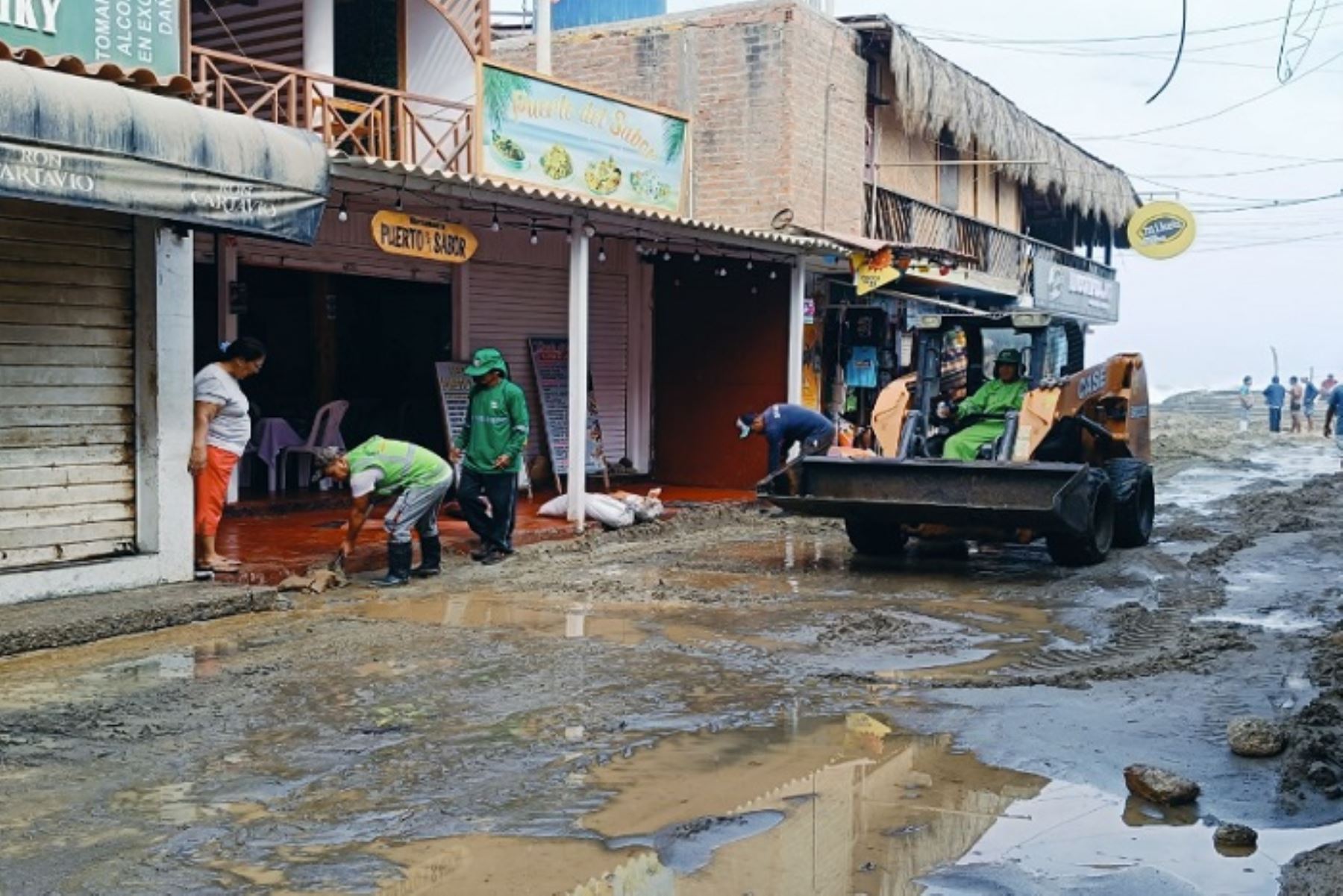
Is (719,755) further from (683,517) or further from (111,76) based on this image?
(683,517)

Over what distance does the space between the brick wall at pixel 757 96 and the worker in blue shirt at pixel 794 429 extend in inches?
193

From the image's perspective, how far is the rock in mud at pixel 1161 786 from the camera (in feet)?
16.3

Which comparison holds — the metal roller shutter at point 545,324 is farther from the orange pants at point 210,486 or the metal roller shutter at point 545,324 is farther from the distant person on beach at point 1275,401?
the distant person on beach at point 1275,401

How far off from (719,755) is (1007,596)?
4.56 meters

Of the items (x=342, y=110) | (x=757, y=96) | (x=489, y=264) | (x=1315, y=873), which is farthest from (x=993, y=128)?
(x=1315, y=873)

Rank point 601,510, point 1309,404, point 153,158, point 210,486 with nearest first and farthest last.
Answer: point 153,158
point 210,486
point 601,510
point 1309,404

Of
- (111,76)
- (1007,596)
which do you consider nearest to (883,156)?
(1007,596)

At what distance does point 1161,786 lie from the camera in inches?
197

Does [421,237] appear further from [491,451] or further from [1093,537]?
[1093,537]

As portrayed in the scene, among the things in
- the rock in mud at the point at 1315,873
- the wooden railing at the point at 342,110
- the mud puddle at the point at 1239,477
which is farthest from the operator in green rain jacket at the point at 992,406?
the rock in mud at the point at 1315,873

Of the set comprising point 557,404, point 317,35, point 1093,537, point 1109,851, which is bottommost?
point 1109,851

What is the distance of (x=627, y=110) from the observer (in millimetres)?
14695

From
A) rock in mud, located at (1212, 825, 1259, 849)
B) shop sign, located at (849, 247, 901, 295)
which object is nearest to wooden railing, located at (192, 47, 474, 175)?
shop sign, located at (849, 247, 901, 295)

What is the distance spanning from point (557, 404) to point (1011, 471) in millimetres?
7573
